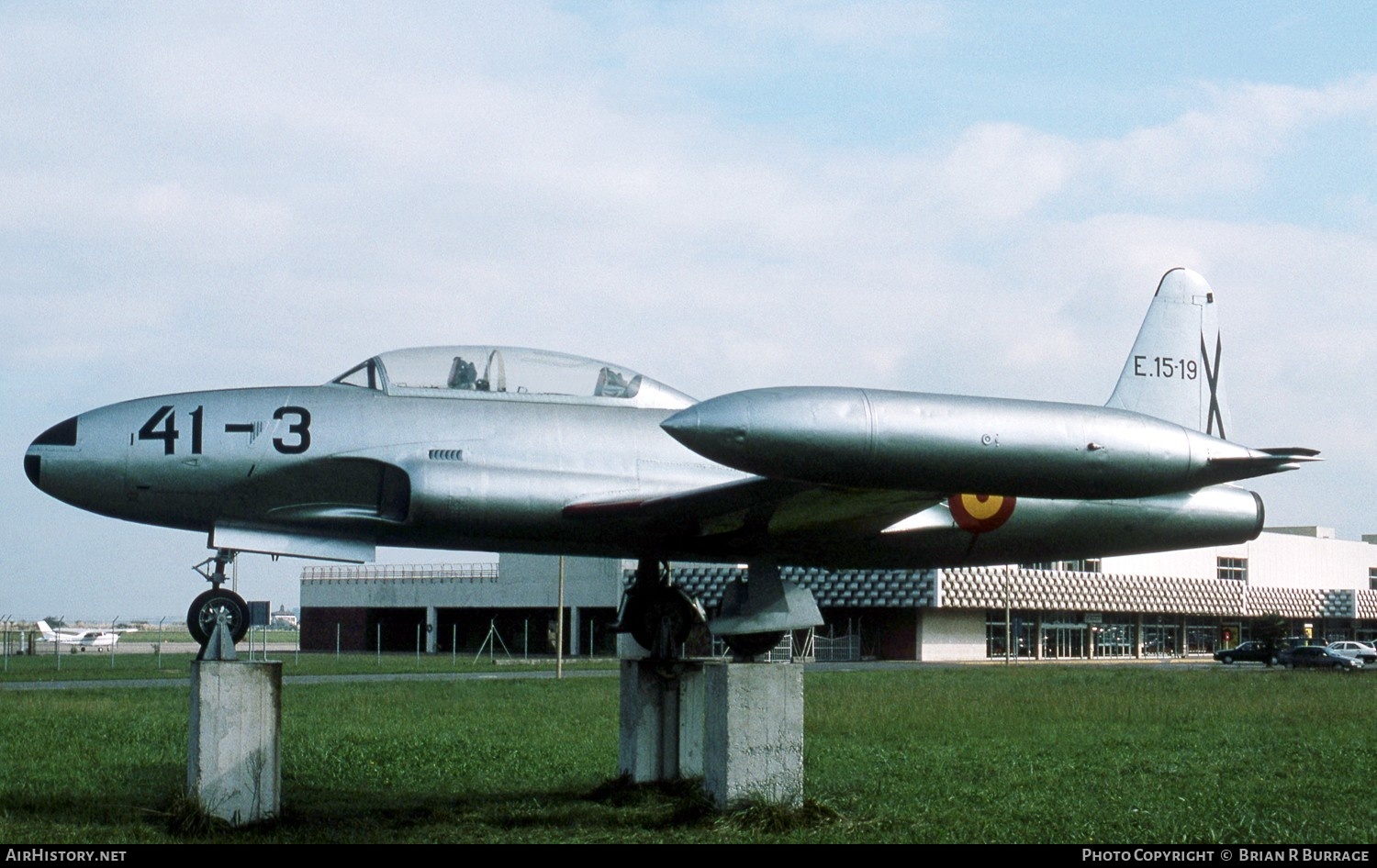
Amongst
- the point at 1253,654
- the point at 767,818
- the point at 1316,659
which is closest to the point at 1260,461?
the point at 767,818

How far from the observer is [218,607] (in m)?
13.0

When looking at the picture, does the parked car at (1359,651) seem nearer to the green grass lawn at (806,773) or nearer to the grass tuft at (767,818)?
the green grass lawn at (806,773)

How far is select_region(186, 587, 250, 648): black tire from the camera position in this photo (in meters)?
12.9

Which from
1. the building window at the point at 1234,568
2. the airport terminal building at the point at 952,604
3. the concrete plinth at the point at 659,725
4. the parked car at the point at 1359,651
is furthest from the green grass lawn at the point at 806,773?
the building window at the point at 1234,568

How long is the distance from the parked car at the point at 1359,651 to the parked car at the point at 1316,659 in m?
1.22

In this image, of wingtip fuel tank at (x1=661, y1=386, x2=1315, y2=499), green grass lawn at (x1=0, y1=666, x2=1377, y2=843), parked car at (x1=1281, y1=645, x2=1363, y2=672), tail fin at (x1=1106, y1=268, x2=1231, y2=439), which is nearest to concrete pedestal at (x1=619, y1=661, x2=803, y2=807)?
green grass lawn at (x1=0, y1=666, x2=1377, y2=843)

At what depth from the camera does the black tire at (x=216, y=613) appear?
506 inches

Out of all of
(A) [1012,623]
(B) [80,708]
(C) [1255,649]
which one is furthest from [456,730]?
(A) [1012,623]

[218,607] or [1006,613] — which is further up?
[218,607]

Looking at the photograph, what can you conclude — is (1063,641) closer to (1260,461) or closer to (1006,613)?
(1006,613)

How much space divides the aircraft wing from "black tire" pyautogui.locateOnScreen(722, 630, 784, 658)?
34.1 inches

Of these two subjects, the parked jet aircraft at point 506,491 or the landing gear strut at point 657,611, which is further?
the landing gear strut at point 657,611

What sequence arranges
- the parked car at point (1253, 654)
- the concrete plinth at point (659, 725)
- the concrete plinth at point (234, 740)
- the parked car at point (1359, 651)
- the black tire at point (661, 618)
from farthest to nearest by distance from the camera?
the parked car at point (1359, 651), the parked car at point (1253, 654), the black tire at point (661, 618), the concrete plinth at point (659, 725), the concrete plinth at point (234, 740)

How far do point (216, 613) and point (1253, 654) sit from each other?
2435 inches
